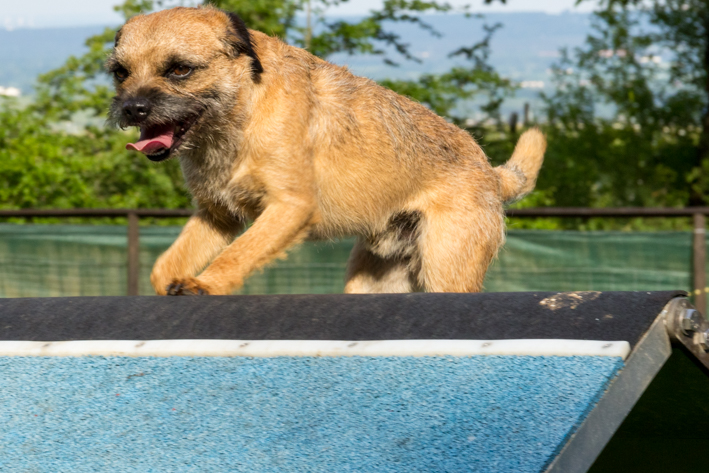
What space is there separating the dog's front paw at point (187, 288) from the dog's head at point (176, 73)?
1.65 feet

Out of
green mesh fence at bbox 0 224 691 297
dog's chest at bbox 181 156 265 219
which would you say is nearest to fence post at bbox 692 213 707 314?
green mesh fence at bbox 0 224 691 297

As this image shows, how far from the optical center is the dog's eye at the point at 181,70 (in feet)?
10.3

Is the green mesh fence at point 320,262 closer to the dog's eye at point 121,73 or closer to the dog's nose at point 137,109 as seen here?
the dog's eye at point 121,73

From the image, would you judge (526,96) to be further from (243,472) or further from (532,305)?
(243,472)

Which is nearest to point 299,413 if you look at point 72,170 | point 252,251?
point 252,251

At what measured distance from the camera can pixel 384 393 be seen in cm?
244

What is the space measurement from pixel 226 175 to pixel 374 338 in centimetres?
114

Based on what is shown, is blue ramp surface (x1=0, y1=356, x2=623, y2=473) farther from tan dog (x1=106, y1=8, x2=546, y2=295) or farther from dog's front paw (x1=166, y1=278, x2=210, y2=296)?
tan dog (x1=106, y1=8, x2=546, y2=295)

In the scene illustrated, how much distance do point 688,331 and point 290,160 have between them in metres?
1.67

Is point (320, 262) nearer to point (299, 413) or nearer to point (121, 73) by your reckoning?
point (121, 73)

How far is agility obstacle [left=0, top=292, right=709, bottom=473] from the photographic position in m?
2.23

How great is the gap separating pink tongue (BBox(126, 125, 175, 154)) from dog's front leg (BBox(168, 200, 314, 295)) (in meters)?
0.48

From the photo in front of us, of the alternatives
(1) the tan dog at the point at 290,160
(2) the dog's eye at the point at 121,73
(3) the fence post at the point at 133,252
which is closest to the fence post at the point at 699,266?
(1) the tan dog at the point at 290,160

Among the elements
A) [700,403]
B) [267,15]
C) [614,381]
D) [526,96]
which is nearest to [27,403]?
[614,381]
